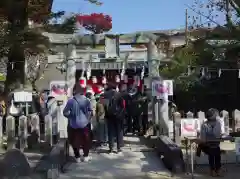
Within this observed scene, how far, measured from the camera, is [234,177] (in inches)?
323

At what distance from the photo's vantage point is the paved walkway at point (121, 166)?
27.4 ft

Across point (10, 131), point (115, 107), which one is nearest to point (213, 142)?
point (115, 107)

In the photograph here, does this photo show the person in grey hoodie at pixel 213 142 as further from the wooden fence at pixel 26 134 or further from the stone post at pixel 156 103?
the wooden fence at pixel 26 134

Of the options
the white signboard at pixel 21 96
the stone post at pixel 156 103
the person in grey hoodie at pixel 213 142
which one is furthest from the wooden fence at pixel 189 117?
the white signboard at pixel 21 96

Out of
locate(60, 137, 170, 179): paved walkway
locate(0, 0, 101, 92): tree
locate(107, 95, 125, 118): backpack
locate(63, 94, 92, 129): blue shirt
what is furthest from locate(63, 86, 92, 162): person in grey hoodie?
locate(0, 0, 101, 92): tree

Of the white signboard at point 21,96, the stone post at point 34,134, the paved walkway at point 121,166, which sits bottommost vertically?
the paved walkway at point 121,166

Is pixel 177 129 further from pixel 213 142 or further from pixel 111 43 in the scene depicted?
pixel 111 43

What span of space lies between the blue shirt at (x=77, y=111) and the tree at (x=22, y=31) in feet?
7.54

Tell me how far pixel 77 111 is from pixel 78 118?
16 cm

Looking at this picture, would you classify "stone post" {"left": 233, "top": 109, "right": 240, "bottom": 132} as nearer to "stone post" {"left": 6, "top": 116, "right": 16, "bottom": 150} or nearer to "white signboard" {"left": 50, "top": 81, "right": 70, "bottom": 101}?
"white signboard" {"left": 50, "top": 81, "right": 70, "bottom": 101}

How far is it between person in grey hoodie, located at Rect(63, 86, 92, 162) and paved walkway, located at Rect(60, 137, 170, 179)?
549mm

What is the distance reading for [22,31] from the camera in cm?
1041

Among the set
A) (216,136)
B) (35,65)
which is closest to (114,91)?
(216,136)

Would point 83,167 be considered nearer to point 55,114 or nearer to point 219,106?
point 55,114
